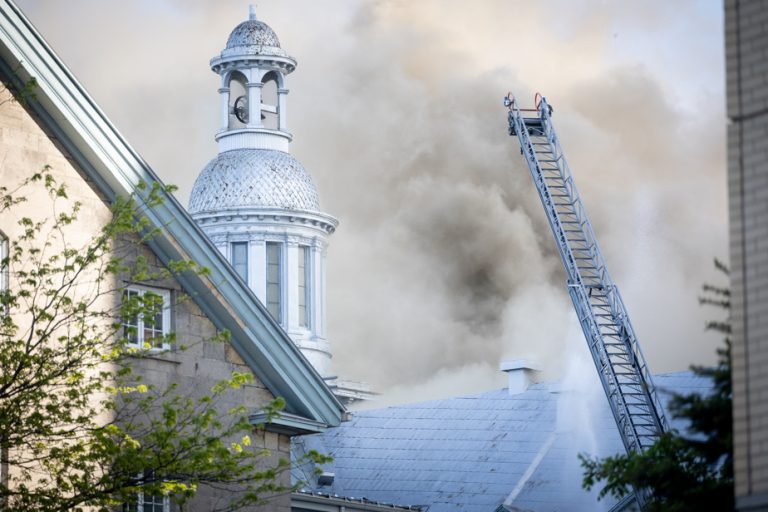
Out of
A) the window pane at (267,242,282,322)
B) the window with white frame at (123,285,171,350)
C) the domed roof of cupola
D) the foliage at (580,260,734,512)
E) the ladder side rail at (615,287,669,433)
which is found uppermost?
the domed roof of cupola

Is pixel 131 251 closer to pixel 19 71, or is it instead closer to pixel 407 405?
pixel 19 71


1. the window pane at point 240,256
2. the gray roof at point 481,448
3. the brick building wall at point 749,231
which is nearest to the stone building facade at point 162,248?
the brick building wall at point 749,231

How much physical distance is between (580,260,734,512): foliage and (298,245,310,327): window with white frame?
1678 inches

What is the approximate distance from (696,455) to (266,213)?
139 ft

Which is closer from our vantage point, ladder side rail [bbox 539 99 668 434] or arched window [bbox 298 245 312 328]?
ladder side rail [bbox 539 99 668 434]

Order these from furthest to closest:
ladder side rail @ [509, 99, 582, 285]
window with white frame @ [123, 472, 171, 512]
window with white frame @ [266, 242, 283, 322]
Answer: window with white frame @ [266, 242, 283, 322]
ladder side rail @ [509, 99, 582, 285]
window with white frame @ [123, 472, 171, 512]

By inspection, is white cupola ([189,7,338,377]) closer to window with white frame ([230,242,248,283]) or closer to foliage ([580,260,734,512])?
window with white frame ([230,242,248,283])

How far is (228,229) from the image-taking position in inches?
2470

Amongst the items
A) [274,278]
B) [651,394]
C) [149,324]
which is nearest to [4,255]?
[149,324]

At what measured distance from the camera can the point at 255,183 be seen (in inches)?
2426

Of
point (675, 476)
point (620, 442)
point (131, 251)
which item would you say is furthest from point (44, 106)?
point (620, 442)

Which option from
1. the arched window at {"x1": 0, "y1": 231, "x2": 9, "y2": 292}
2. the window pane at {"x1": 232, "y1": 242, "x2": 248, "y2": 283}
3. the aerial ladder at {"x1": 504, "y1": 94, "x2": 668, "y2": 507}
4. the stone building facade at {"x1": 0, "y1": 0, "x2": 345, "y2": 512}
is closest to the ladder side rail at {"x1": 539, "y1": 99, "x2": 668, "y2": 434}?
the aerial ladder at {"x1": 504, "y1": 94, "x2": 668, "y2": 507}

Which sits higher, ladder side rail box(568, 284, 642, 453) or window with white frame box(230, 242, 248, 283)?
window with white frame box(230, 242, 248, 283)

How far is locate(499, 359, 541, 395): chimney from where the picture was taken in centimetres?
4988
